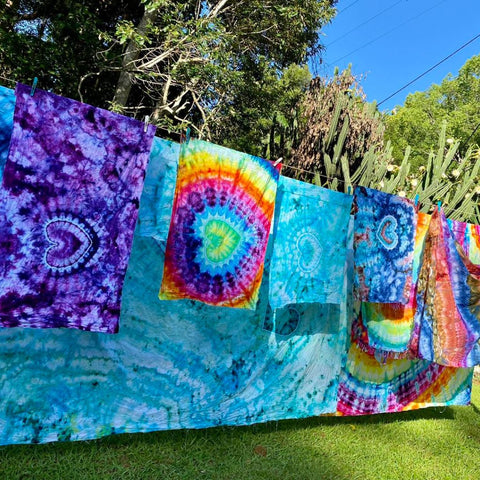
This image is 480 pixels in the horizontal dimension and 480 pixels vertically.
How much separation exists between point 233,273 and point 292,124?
11.7 ft

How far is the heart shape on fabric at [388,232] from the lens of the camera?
96.7 inches

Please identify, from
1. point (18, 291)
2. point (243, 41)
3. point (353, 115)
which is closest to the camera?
point (18, 291)

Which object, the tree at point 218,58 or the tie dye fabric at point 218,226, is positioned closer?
the tie dye fabric at point 218,226

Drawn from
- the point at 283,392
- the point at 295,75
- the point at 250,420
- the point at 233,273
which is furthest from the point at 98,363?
A: the point at 295,75

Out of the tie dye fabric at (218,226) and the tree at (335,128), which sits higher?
the tree at (335,128)

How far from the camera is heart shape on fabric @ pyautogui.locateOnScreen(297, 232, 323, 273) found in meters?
2.30

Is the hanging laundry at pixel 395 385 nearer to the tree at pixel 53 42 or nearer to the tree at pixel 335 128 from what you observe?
the tree at pixel 335 128

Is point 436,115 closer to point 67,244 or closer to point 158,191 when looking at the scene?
point 158,191

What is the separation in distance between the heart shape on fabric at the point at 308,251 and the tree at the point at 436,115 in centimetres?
1652

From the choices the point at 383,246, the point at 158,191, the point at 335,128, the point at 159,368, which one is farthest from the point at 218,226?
the point at 335,128

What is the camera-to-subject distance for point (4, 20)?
205 inches

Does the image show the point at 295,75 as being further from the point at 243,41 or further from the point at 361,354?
the point at 361,354

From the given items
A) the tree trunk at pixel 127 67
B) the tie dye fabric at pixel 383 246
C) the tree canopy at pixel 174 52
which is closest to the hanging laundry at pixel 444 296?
the tie dye fabric at pixel 383 246

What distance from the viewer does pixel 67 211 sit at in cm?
154
